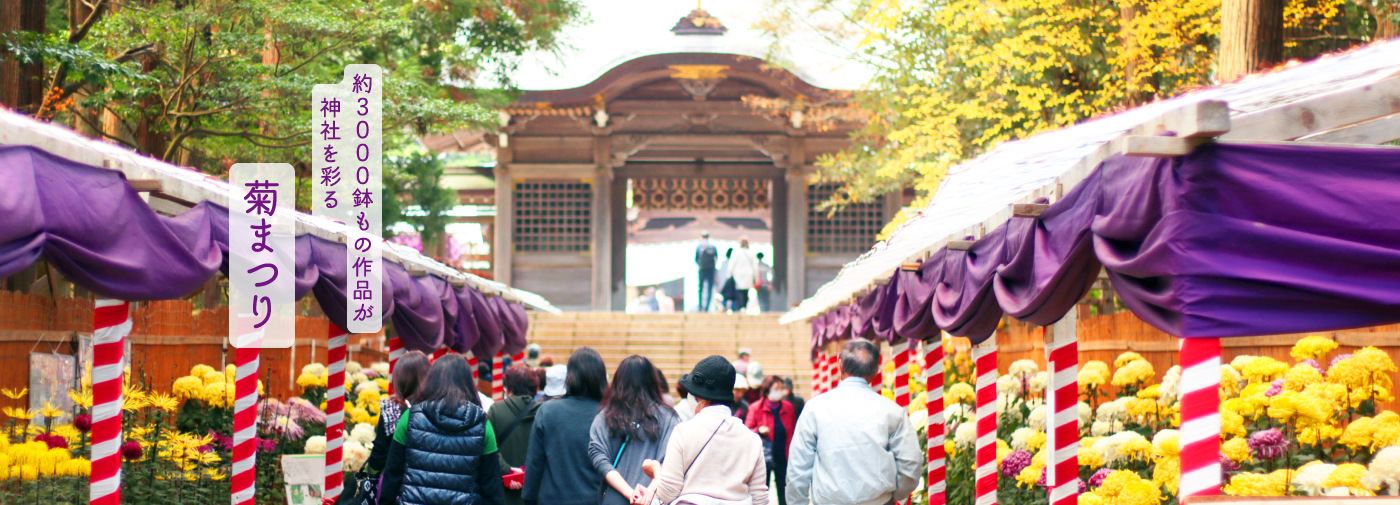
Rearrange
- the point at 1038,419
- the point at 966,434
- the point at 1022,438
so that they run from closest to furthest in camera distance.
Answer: the point at 1022,438 < the point at 1038,419 < the point at 966,434

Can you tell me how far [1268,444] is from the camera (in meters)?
4.86

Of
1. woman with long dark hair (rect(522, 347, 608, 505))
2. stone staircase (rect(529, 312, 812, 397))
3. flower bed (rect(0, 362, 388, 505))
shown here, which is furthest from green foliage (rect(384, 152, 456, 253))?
woman with long dark hair (rect(522, 347, 608, 505))

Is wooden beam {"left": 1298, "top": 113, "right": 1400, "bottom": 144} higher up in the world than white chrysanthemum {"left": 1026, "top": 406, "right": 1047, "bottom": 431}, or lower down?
higher up

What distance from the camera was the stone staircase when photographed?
63.0 feet

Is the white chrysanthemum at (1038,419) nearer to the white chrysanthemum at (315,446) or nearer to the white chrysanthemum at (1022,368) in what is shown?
the white chrysanthemum at (1022,368)

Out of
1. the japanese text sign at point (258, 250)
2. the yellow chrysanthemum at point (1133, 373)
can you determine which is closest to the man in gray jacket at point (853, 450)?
the yellow chrysanthemum at point (1133, 373)

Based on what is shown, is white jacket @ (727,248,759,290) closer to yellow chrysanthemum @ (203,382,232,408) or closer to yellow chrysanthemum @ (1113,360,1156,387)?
yellow chrysanthemum @ (203,382,232,408)

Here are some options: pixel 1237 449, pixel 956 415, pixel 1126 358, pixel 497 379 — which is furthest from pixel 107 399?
pixel 497 379

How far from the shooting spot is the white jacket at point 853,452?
5.41 m

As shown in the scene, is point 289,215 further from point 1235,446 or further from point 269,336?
point 1235,446

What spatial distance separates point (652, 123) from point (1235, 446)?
1879cm

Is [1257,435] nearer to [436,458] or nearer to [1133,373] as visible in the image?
[1133,373]

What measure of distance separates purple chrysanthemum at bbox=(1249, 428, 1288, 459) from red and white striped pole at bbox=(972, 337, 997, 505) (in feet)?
6.09

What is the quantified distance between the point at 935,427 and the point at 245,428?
442 cm
